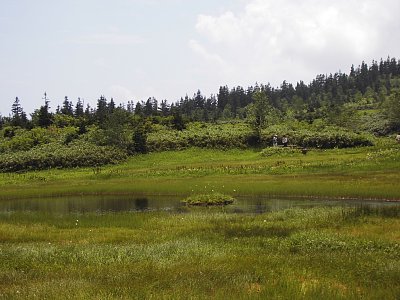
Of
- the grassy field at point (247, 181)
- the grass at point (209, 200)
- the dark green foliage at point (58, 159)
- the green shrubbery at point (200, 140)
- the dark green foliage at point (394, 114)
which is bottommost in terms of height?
the grass at point (209, 200)

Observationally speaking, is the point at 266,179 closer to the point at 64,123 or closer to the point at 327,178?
the point at 327,178

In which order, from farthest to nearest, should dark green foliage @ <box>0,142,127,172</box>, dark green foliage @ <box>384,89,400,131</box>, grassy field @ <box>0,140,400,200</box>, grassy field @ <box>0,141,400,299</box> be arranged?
dark green foliage @ <box>384,89,400,131</box>, dark green foliage @ <box>0,142,127,172</box>, grassy field @ <box>0,140,400,200</box>, grassy field @ <box>0,141,400,299</box>

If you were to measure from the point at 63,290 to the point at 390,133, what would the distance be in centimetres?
13055

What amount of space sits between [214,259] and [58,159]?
76509 millimetres

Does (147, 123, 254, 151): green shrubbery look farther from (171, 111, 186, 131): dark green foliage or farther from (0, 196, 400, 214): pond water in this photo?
(0, 196, 400, 214): pond water

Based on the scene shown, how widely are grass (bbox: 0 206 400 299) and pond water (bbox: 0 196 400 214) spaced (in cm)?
724

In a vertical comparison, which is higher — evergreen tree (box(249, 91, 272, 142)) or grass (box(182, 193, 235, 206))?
evergreen tree (box(249, 91, 272, 142))

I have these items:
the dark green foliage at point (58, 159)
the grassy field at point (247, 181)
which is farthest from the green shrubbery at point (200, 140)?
the grassy field at point (247, 181)

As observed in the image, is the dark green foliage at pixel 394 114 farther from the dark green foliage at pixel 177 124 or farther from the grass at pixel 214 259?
the grass at pixel 214 259

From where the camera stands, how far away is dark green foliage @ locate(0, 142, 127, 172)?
8756 cm

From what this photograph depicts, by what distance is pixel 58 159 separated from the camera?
3447 inches

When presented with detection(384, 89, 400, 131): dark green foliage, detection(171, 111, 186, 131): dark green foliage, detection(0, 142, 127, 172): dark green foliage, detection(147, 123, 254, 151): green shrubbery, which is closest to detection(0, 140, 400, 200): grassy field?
detection(0, 142, 127, 172): dark green foliage

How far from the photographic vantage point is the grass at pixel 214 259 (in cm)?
1180

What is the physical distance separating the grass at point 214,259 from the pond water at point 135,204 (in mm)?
7241
